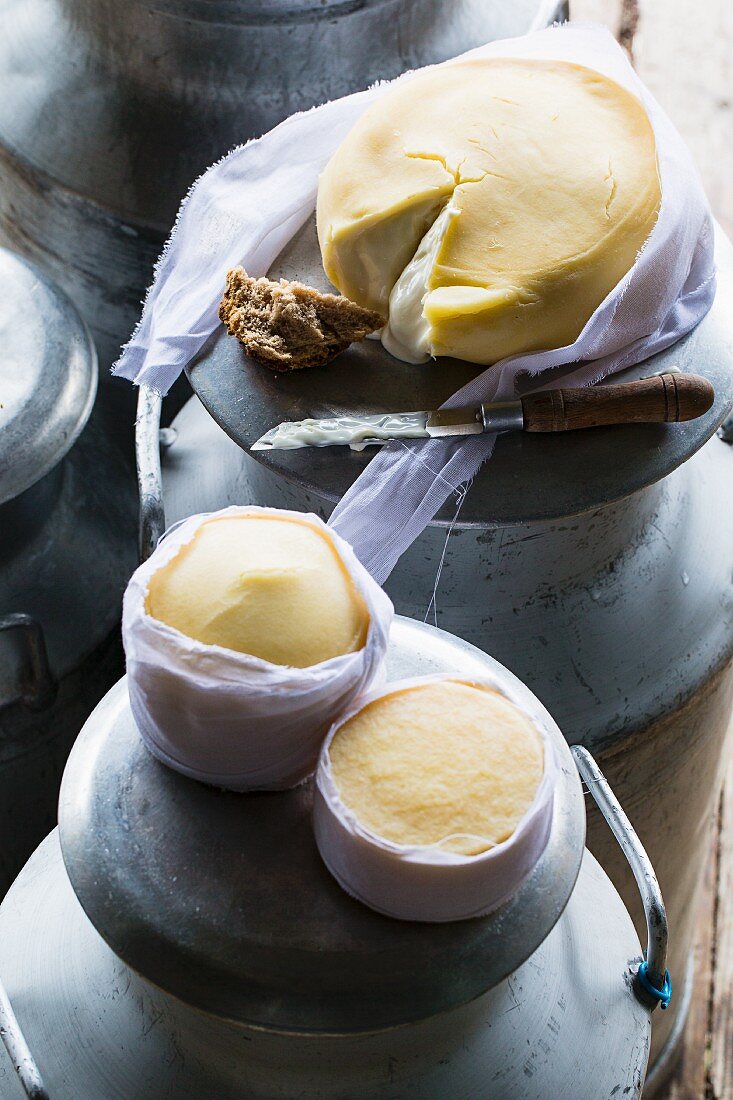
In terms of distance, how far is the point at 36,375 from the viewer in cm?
118

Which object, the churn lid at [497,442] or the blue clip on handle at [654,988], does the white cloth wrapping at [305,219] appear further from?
the blue clip on handle at [654,988]

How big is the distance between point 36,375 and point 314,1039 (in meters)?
0.68

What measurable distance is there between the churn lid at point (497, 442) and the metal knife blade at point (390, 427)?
1cm

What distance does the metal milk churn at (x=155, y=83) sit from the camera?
133cm

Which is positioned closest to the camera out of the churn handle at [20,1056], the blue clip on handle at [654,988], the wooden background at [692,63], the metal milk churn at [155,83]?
the churn handle at [20,1056]

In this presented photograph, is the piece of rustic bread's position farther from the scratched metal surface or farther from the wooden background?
the wooden background

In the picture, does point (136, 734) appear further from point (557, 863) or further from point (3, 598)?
point (3, 598)

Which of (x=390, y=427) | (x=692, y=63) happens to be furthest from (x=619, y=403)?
(x=692, y=63)

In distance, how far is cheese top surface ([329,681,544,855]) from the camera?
661 mm

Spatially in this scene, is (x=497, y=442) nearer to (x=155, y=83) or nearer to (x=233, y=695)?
(x=233, y=695)

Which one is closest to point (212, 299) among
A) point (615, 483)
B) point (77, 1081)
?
point (615, 483)

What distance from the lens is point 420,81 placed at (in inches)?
40.7

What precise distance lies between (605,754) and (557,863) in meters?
0.37

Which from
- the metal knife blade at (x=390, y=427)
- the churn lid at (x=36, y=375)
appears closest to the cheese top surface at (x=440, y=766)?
the metal knife blade at (x=390, y=427)
